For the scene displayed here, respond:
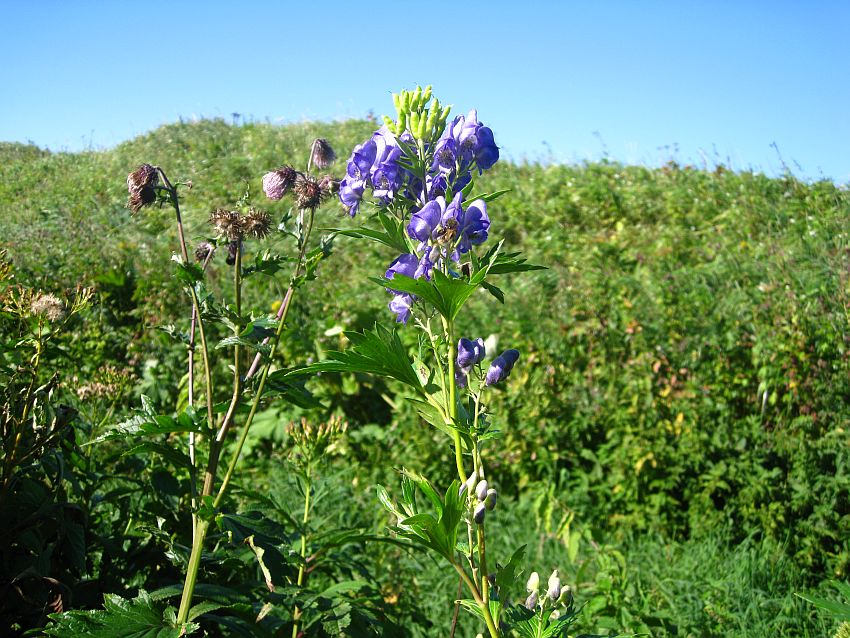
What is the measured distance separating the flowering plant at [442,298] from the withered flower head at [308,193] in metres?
0.30

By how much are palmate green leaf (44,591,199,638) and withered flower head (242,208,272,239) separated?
0.85 m

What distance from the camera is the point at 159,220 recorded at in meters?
9.70

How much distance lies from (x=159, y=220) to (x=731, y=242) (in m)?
7.04

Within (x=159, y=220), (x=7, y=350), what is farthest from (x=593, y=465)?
(x=159, y=220)

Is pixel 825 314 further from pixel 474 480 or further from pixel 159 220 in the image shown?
pixel 159 220

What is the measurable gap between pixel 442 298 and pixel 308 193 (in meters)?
0.72

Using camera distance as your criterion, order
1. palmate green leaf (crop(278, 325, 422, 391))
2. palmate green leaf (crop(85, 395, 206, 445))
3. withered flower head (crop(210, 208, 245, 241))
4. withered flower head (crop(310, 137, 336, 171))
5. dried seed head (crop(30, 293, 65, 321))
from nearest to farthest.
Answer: palmate green leaf (crop(278, 325, 422, 391)) < palmate green leaf (crop(85, 395, 206, 445)) < withered flower head (crop(210, 208, 245, 241)) < dried seed head (crop(30, 293, 65, 321)) < withered flower head (crop(310, 137, 336, 171))

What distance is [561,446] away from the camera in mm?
4305

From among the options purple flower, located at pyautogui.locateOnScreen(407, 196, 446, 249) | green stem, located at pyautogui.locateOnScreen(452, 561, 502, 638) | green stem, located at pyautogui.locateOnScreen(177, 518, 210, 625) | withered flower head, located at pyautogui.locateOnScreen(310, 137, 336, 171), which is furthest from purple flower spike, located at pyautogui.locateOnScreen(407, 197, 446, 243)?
green stem, located at pyautogui.locateOnScreen(177, 518, 210, 625)

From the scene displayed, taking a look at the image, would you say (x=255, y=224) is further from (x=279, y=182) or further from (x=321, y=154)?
(x=321, y=154)

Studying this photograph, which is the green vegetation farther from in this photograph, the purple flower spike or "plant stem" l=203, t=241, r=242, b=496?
the purple flower spike

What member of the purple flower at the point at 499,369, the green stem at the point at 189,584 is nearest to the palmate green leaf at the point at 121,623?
the green stem at the point at 189,584

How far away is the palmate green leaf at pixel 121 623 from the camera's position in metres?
1.42

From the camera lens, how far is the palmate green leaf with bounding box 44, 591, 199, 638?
1418mm
